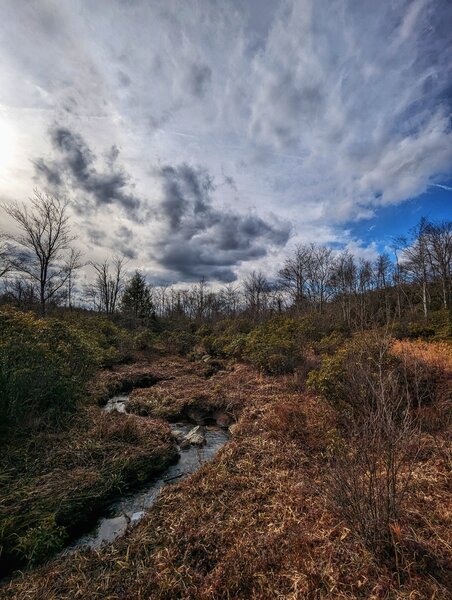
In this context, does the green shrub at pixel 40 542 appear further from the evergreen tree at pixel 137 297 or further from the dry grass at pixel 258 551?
the evergreen tree at pixel 137 297

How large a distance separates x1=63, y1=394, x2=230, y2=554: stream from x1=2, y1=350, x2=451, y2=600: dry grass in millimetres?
434

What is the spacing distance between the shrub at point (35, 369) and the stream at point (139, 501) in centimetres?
268

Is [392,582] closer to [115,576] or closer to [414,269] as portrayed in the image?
[115,576]

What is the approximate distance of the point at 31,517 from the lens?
3754mm

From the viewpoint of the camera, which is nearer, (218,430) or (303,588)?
(303,588)

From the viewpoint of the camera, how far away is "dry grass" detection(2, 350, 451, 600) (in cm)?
253

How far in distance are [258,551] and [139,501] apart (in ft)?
8.17

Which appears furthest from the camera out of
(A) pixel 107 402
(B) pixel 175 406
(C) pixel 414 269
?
(C) pixel 414 269

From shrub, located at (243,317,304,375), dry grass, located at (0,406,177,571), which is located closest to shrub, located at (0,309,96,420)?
dry grass, located at (0,406,177,571)

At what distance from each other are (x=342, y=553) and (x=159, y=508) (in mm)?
2536

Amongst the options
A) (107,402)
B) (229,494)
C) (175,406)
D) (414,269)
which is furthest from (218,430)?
(414,269)

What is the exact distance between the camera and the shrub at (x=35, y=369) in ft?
18.0

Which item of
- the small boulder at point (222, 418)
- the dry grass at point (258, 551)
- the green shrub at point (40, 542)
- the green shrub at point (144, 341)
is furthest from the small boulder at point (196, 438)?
the green shrub at point (144, 341)

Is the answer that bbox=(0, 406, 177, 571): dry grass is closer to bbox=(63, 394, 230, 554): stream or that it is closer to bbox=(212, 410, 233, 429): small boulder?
bbox=(63, 394, 230, 554): stream
